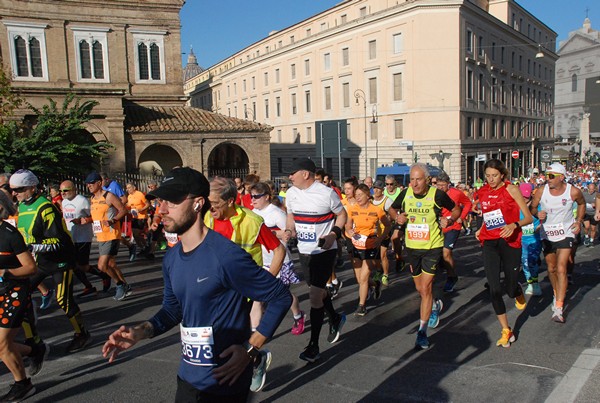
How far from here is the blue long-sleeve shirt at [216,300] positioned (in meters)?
2.48

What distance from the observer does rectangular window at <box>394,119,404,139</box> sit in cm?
4375

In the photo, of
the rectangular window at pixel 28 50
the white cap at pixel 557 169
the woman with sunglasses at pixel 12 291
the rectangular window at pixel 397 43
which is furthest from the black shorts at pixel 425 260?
the rectangular window at pixel 397 43

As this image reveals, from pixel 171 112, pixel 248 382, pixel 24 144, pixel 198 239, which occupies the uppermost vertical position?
pixel 171 112

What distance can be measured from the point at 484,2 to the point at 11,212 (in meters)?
56.1

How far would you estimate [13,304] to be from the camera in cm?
441

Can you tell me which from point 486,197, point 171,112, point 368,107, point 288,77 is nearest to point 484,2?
point 368,107

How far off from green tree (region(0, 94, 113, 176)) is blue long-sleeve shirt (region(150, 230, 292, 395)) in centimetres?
1624

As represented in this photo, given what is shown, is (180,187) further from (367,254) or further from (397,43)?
(397,43)

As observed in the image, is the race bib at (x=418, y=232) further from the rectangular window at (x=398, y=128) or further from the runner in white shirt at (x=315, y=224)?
the rectangular window at (x=398, y=128)

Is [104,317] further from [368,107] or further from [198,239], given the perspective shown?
[368,107]

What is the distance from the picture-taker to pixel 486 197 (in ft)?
19.6

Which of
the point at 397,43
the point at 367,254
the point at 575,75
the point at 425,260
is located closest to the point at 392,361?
the point at 425,260

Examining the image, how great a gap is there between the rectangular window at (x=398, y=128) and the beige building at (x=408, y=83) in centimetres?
10

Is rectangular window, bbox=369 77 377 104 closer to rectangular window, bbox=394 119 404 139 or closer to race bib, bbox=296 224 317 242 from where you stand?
rectangular window, bbox=394 119 404 139
